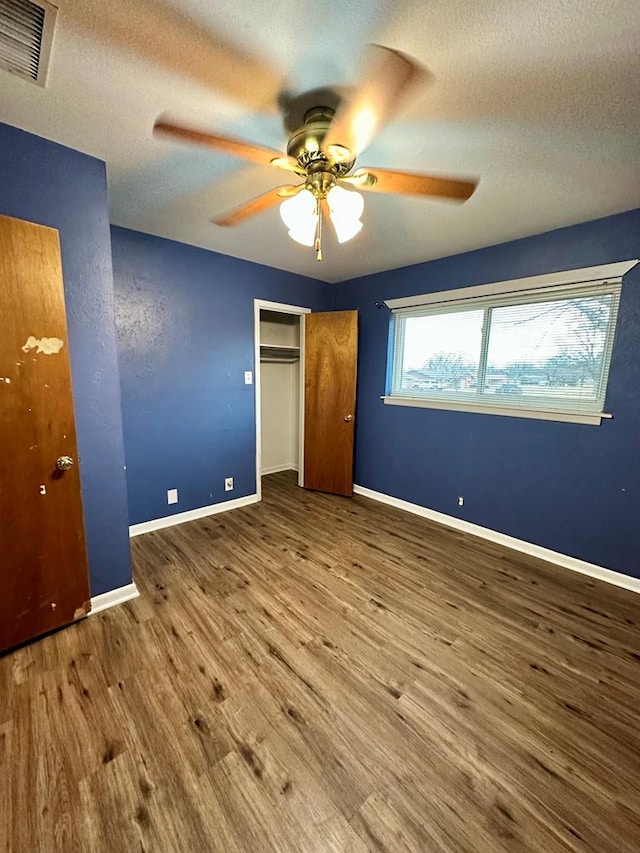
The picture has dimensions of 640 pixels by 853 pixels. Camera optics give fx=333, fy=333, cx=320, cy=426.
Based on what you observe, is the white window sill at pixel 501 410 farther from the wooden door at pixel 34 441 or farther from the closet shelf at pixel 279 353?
the wooden door at pixel 34 441

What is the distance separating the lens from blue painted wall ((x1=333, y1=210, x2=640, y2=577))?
2.23m

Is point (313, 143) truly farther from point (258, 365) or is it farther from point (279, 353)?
point (279, 353)

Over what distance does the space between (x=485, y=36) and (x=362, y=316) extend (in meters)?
2.74

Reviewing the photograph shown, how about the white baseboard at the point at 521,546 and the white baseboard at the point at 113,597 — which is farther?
the white baseboard at the point at 521,546

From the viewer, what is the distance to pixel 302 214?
141 cm

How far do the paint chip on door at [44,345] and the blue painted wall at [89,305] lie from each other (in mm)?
124

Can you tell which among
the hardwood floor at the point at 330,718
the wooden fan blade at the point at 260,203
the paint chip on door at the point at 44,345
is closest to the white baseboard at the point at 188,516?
the hardwood floor at the point at 330,718

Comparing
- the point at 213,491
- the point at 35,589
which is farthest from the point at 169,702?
the point at 213,491

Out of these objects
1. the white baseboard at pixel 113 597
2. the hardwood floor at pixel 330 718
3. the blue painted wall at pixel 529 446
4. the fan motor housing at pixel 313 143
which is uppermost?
the fan motor housing at pixel 313 143

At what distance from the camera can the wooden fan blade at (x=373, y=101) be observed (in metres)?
1.05

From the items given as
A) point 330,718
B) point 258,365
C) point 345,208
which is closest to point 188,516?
point 258,365

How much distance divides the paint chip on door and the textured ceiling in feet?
3.06

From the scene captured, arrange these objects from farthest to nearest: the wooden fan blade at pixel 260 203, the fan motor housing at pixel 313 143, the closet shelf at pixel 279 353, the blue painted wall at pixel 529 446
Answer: the closet shelf at pixel 279 353 < the blue painted wall at pixel 529 446 < the wooden fan blade at pixel 260 203 < the fan motor housing at pixel 313 143

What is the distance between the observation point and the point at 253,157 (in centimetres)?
131
